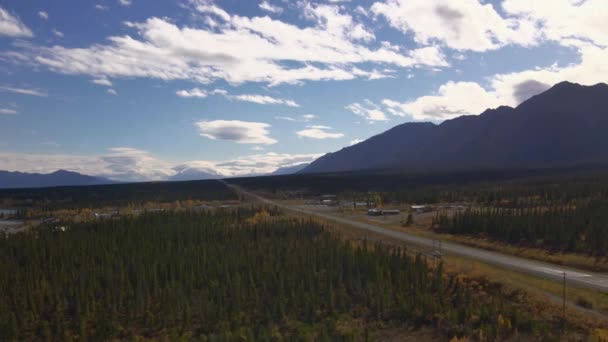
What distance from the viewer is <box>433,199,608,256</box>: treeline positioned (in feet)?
131

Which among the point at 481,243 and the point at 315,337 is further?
the point at 481,243

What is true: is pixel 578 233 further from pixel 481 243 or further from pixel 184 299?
pixel 184 299

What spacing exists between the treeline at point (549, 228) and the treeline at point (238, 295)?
52.5ft

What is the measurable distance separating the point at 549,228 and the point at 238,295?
34.0 metres

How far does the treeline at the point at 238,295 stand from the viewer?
26.2 meters

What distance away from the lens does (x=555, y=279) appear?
31.0 metres

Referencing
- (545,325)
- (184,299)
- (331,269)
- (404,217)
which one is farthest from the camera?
(404,217)

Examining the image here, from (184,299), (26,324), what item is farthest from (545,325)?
(26,324)

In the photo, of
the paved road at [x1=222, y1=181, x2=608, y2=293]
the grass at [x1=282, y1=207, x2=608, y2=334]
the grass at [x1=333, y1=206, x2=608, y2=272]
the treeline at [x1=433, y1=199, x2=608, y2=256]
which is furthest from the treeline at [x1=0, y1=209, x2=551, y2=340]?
the treeline at [x1=433, y1=199, x2=608, y2=256]

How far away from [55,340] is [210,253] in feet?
50.1

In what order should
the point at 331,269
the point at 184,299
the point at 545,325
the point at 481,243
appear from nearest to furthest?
the point at 545,325 → the point at 184,299 → the point at 331,269 → the point at 481,243

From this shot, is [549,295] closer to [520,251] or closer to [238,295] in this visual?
[520,251]

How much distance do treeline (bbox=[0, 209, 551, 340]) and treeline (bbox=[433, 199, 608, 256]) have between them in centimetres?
1601

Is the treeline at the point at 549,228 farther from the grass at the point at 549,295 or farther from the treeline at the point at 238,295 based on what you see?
the treeline at the point at 238,295
